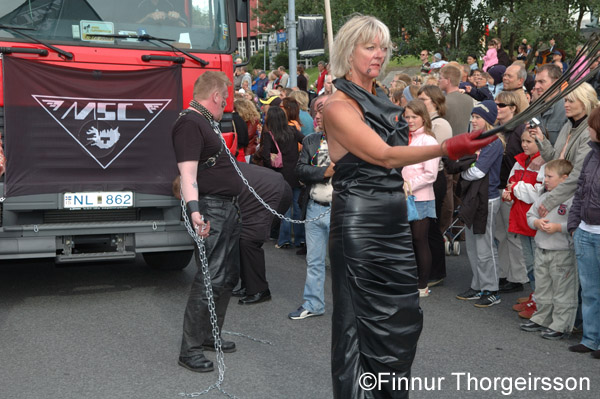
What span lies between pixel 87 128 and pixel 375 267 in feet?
15.4

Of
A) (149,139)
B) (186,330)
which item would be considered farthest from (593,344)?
(149,139)

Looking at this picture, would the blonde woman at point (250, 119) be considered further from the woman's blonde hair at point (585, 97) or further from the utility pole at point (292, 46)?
the utility pole at point (292, 46)

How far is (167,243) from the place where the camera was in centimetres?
755

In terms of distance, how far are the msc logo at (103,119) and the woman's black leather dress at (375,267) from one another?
4.36 meters

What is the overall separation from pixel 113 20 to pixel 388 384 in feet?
17.6

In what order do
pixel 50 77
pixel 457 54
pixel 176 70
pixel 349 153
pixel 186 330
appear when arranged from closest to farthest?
pixel 349 153 → pixel 186 330 → pixel 50 77 → pixel 176 70 → pixel 457 54

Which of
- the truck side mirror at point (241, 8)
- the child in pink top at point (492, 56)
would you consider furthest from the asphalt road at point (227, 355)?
the child in pink top at point (492, 56)

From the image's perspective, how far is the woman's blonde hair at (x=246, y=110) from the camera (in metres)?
11.8

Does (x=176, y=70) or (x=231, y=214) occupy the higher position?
(x=176, y=70)

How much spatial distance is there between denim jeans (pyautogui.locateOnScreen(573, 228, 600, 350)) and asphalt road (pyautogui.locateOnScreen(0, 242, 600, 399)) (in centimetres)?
22

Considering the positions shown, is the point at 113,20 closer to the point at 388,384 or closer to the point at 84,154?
the point at 84,154

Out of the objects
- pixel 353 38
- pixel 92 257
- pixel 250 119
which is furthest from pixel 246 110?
pixel 353 38

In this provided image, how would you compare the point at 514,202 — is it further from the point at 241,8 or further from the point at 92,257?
the point at 92,257

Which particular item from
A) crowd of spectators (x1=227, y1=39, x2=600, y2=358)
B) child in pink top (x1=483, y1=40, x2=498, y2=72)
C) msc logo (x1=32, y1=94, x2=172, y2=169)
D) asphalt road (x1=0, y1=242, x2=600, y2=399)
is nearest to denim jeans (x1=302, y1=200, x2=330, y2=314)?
crowd of spectators (x1=227, y1=39, x2=600, y2=358)
